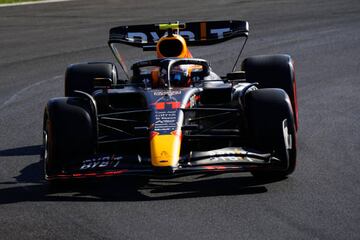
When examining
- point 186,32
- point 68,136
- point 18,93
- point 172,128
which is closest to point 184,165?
point 172,128

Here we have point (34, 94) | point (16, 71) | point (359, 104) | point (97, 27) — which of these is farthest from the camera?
point (97, 27)

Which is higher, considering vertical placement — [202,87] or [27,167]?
[202,87]

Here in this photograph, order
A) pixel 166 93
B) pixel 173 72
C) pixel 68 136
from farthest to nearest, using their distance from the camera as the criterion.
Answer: pixel 173 72 → pixel 166 93 → pixel 68 136

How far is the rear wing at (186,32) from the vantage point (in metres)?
11.5

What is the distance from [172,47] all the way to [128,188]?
9.30ft

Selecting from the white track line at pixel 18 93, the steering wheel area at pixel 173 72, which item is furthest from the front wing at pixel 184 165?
the white track line at pixel 18 93

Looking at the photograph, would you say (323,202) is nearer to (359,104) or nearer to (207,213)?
(207,213)

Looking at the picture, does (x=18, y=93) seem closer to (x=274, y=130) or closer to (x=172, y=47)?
(x=172, y=47)

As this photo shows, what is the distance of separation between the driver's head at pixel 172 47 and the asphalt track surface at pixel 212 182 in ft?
5.50

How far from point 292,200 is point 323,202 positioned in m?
0.27

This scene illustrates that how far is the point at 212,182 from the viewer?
29.4ft

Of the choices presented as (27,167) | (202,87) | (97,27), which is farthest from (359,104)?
(97,27)

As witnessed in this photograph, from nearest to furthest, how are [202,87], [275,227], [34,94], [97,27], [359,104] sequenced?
1. [275,227]
2. [202,87]
3. [359,104]
4. [34,94]
5. [97,27]

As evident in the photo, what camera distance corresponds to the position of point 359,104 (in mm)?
12844
